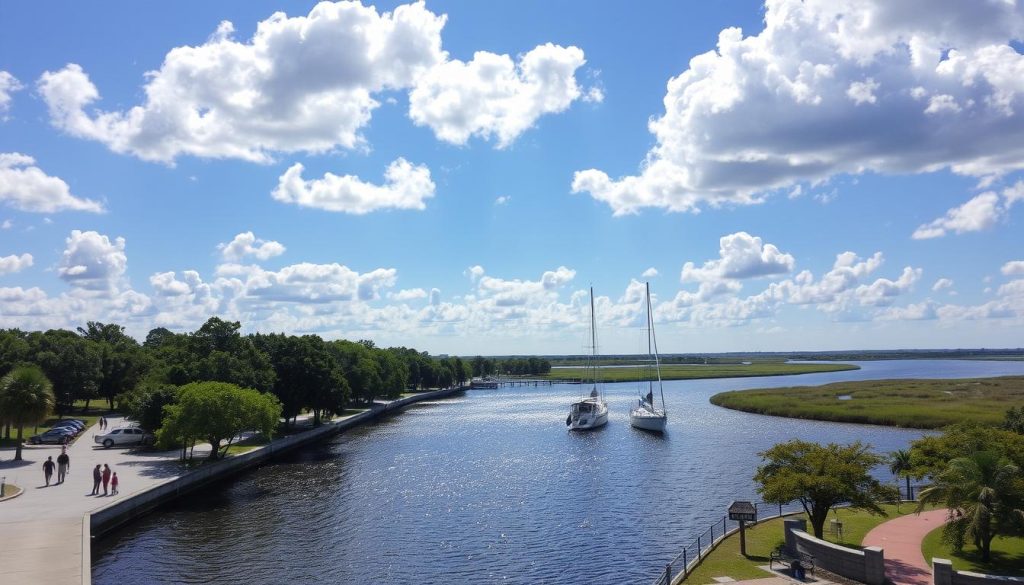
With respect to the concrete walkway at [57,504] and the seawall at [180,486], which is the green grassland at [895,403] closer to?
the seawall at [180,486]

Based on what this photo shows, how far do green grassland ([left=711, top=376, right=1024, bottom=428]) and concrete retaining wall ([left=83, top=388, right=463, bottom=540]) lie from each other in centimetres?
6453

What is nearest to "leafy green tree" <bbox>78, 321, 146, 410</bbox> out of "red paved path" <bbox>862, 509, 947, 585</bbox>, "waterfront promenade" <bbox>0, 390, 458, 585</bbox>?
→ "waterfront promenade" <bbox>0, 390, 458, 585</bbox>

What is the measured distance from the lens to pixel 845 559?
75.9 feet

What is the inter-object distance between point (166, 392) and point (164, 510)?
53.7 ft

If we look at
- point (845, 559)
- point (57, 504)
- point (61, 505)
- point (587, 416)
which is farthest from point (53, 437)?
point (845, 559)

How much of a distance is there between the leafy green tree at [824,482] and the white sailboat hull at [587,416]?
181 ft

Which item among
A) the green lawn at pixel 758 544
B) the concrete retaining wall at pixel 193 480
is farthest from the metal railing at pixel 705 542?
the concrete retaining wall at pixel 193 480

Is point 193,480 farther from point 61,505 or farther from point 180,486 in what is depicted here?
point 61,505

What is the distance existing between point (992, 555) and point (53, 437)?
6737cm

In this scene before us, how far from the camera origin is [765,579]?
23.4 metres

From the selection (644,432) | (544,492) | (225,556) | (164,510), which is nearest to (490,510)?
(544,492)

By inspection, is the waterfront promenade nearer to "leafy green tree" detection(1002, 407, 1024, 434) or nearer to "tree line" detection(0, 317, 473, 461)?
"tree line" detection(0, 317, 473, 461)

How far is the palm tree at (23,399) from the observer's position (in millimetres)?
48156

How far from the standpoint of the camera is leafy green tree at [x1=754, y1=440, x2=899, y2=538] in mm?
26656
